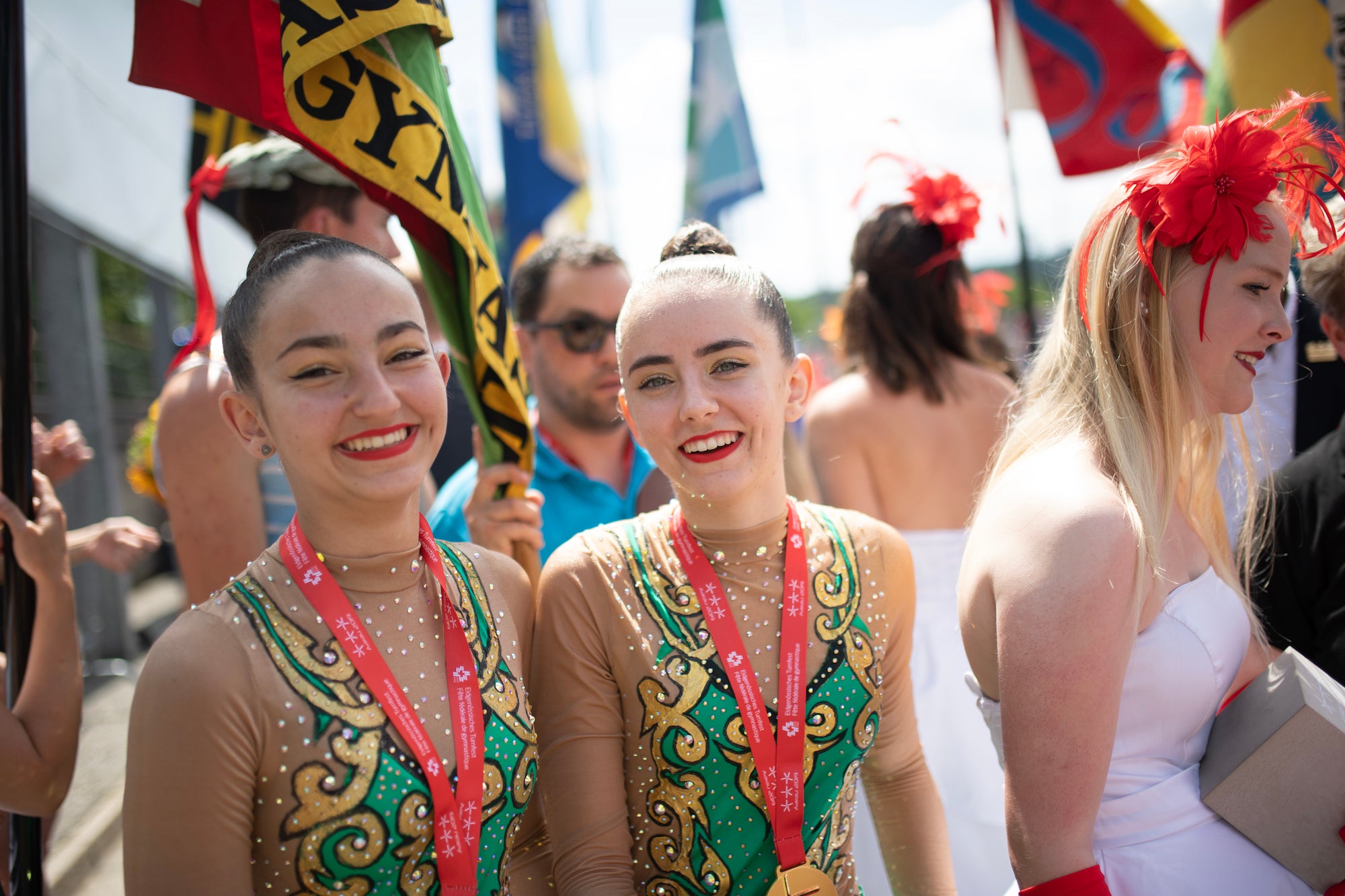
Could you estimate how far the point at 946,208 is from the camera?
3639mm

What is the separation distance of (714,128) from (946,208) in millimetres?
4107

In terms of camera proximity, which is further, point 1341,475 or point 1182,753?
point 1341,475

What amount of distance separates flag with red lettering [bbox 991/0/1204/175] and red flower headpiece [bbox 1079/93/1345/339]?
145 inches

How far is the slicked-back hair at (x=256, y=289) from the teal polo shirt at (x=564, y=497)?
1.31 metres

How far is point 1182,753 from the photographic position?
73.0 inches

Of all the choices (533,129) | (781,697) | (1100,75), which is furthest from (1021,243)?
(781,697)

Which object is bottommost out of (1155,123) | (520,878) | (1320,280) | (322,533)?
(520,878)

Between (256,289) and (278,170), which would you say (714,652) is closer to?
(256,289)

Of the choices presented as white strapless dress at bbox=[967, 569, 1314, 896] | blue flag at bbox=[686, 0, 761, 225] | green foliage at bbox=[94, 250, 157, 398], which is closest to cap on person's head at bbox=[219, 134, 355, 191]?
white strapless dress at bbox=[967, 569, 1314, 896]

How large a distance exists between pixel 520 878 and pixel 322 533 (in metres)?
0.85

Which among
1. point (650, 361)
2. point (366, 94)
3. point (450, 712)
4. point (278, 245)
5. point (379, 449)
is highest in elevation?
point (366, 94)

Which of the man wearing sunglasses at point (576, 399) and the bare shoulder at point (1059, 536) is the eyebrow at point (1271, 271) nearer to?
the bare shoulder at point (1059, 536)

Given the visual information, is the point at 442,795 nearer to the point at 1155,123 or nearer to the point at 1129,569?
the point at 1129,569

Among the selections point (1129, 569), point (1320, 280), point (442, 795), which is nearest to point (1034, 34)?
point (1320, 280)
